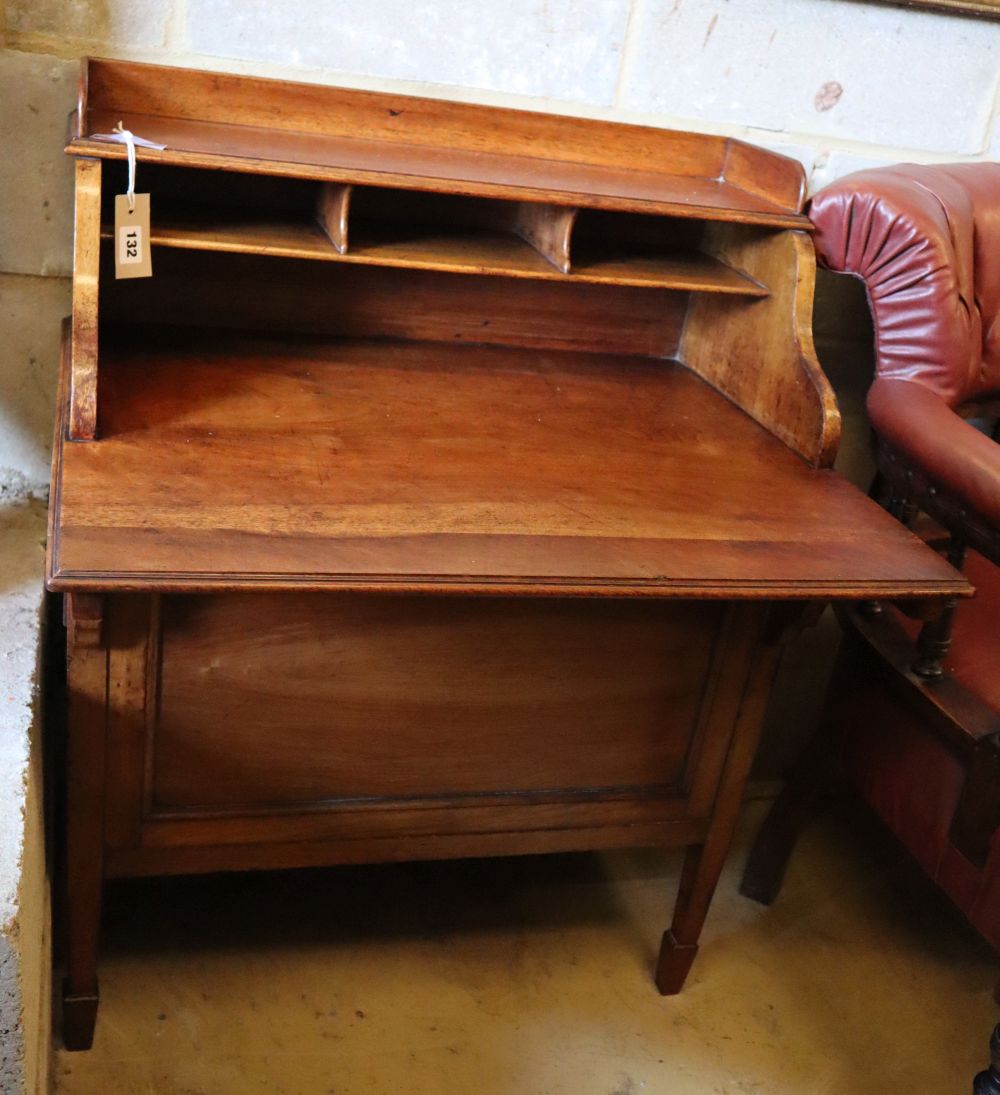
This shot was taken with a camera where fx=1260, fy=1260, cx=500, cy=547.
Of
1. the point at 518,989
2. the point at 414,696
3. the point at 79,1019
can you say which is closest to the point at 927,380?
the point at 414,696

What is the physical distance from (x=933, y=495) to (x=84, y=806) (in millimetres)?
1029

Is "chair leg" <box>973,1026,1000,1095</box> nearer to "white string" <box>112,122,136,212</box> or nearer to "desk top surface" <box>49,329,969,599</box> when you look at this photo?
"desk top surface" <box>49,329,969,599</box>

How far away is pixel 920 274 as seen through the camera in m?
1.61

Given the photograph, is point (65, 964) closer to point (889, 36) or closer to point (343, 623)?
point (343, 623)

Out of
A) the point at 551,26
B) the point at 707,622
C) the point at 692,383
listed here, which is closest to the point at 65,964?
the point at 707,622

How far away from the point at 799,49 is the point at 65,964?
5.16 feet

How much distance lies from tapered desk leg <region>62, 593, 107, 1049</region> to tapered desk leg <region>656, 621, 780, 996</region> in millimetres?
747

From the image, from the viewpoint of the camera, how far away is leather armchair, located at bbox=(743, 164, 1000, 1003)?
148 centimetres

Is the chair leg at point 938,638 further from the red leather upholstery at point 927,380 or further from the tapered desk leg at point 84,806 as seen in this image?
the tapered desk leg at point 84,806

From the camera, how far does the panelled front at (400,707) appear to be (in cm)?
131

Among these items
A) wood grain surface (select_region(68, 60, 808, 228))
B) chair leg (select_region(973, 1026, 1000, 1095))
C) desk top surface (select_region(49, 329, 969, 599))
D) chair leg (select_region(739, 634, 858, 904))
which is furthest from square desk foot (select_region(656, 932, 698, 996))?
wood grain surface (select_region(68, 60, 808, 228))

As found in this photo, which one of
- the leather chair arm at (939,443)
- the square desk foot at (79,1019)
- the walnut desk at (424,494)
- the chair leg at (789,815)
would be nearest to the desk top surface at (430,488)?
the walnut desk at (424,494)

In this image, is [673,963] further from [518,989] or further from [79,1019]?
[79,1019]

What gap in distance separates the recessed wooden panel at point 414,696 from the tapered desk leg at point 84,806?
0.07m
